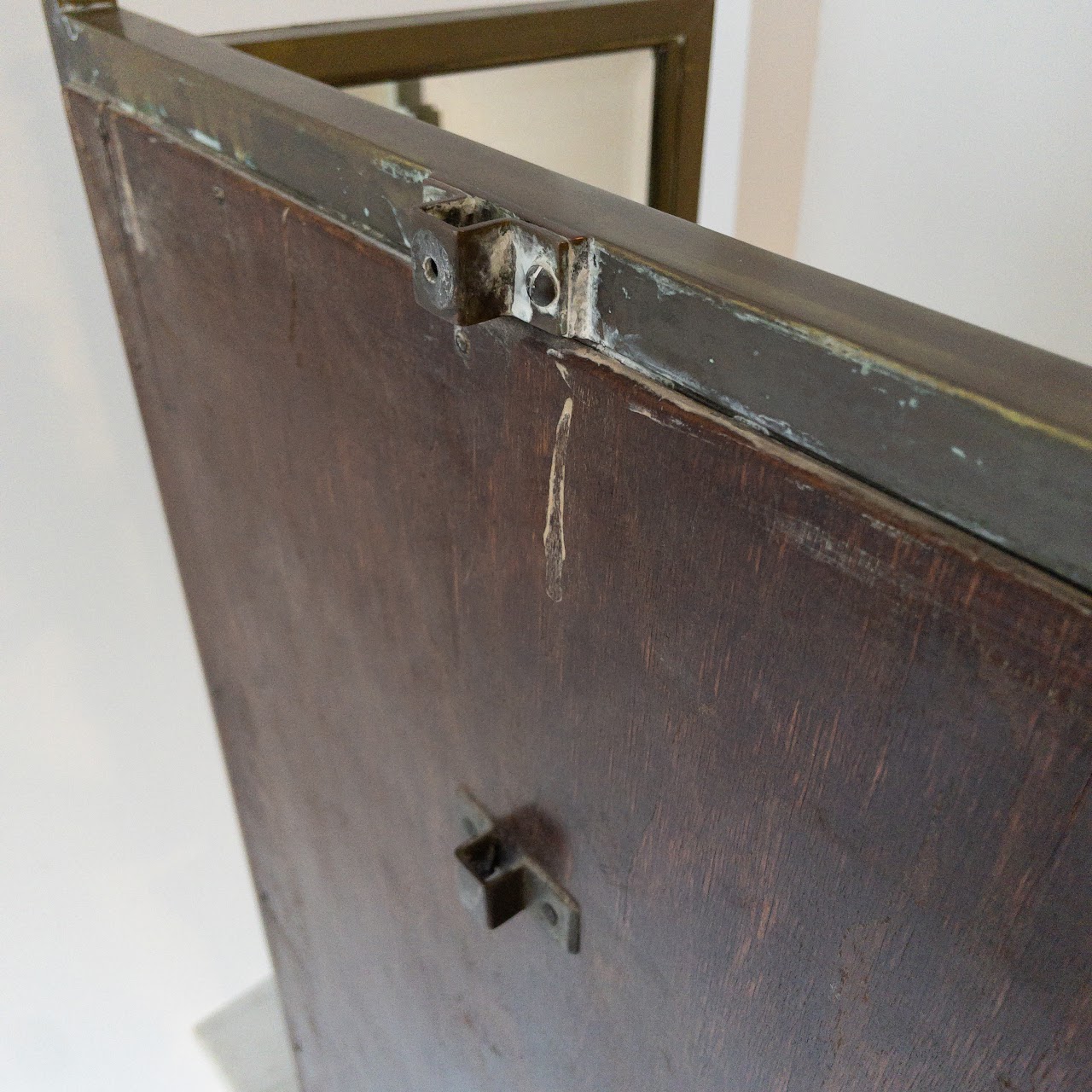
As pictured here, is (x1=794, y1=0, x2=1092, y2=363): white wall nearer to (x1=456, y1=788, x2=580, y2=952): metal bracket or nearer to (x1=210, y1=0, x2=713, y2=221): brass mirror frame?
(x1=210, y1=0, x2=713, y2=221): brass mirror frame

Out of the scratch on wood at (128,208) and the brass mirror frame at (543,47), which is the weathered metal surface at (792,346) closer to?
the scratch on wood at (128,208)

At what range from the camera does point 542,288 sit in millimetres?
325

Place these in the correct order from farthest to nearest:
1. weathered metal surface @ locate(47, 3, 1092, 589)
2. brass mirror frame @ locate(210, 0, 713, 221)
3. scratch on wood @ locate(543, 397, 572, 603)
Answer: brass mirror frame @ locate(210, 0, 713, 221), scratch on wood @ locate(543, 397, 572, 603), weathered metal surface @ locate(47, 3, 1092, 589)

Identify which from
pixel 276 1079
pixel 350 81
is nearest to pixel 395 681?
pixel 350 81

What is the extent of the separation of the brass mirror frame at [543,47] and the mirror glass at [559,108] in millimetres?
11

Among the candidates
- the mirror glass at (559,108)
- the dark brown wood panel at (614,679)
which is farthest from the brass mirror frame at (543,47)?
the dark brown wood panel at (614,679)

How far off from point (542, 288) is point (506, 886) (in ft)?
0.96

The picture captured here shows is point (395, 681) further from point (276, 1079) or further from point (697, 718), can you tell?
point (276, 1079)

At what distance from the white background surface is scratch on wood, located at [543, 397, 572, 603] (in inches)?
23.0

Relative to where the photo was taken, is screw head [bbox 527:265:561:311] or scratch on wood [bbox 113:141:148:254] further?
scratch on wood [bbox 113:141:148:254]

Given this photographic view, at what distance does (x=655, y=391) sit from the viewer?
31 centimetres

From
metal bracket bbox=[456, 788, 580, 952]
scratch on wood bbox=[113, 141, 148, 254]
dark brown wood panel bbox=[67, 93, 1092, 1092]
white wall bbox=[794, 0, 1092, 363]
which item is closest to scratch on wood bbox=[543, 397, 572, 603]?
dark brown wood panel bbox=[67, 93, 1092, 1092]

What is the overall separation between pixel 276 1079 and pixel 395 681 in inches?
35.9

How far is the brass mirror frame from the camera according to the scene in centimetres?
73
